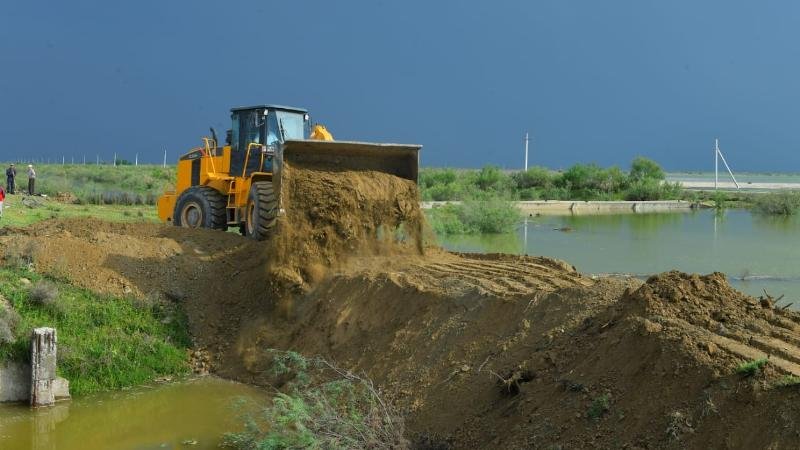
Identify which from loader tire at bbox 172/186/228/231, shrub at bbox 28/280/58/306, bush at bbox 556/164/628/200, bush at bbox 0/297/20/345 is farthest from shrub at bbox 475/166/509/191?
bush at bbox 0/297/20/345

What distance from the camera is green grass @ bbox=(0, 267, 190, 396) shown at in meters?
10.1

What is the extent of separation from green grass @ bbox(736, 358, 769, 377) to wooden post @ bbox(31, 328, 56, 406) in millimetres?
7572

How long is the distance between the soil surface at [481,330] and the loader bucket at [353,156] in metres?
0.96

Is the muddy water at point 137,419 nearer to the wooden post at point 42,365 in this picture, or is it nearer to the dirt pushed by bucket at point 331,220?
the wooden post at point 42,365

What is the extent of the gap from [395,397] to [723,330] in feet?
11.2

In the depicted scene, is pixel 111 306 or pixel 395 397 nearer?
pixel 395 397

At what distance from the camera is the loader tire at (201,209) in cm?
1620

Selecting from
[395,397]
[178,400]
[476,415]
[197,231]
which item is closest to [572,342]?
[476,415]

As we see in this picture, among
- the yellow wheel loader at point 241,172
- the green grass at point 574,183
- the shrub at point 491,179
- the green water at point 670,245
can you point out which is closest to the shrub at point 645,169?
the green grass at point 574,183

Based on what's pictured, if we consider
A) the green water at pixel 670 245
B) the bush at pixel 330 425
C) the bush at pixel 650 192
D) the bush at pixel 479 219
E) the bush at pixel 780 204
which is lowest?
the bush at pixel 330 425

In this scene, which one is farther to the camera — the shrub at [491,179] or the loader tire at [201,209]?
the shrub at [491,179]

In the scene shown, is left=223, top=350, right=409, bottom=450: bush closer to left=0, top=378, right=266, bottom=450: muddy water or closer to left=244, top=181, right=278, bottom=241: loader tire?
left=0, top=378, right=266, bottom=450: muddy water

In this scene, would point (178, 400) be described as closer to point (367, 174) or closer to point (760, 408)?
point (367, 174)

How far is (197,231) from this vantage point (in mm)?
14391
